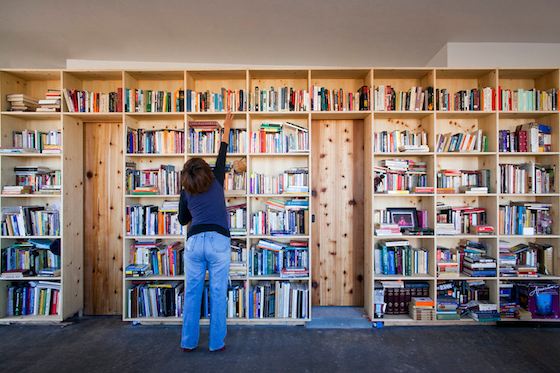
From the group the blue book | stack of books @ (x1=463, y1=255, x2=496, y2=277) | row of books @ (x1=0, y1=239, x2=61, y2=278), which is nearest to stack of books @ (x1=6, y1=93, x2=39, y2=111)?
row of books @ (x1=0, y1=239, x2=61, y2=278)

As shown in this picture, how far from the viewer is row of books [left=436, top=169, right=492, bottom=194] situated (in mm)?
3803

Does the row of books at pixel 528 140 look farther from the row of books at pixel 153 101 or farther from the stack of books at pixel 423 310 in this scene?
the row of books at pixel 153 101

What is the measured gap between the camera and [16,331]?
3592mm

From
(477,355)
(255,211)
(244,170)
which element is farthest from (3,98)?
(477,355)

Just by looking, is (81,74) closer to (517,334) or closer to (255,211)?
(255,211)

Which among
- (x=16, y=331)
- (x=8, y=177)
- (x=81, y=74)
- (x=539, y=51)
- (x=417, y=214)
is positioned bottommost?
(x=16, y=331)

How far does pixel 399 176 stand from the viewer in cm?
391

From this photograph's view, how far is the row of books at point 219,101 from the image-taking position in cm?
382

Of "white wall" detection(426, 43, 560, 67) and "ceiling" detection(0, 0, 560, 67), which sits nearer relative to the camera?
"ceiling" detection(0, 0, 560, 67)

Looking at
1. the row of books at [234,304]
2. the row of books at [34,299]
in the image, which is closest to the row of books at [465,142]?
the row of books at [234,304]

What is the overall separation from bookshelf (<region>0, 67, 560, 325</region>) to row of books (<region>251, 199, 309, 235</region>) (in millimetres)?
89

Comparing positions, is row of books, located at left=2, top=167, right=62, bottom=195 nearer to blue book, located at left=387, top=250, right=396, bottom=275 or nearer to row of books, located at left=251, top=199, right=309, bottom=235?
row of books, located at left=251, top=199, right=309, bottom=235

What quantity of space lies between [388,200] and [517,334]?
1867mm

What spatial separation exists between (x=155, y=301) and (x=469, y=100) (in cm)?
416
